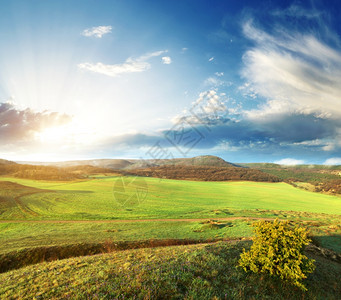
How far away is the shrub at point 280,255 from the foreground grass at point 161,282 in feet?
1.62

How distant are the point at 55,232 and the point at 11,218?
1498 centimetres

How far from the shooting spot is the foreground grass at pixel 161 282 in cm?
715

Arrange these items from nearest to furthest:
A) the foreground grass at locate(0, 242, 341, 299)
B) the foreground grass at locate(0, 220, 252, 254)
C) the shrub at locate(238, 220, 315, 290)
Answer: the foreground grass at locate(0, 242, 341, 299)
the shrub at locate(238, 220, 315, 290)
the foreground grass at locate(0, 220, 252, 254)

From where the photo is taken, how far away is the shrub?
841 cm

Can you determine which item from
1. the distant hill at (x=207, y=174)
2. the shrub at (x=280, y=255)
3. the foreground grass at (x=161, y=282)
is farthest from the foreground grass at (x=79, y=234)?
the distant hill at (x=207, y=174)

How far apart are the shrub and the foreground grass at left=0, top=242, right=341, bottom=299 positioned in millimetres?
494

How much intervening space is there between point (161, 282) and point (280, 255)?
18.8 feet

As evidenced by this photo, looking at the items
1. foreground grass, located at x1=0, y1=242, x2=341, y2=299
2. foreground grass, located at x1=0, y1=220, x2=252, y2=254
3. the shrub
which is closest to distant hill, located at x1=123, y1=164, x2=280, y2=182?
foreground grass, located at x1=0, y1=220, x2=252, y2=254

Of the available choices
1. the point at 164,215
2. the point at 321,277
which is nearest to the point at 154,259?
the point at 321,277

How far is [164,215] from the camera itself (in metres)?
39.7

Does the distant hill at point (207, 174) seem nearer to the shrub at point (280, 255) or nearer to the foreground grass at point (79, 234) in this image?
the foreground grass at point (79, 234)

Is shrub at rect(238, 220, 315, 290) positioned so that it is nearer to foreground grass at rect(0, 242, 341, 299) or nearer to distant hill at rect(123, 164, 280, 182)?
foreground grass at rect(0, 242, 341, 299)

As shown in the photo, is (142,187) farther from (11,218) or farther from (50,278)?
(50,278)

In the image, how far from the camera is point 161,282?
775cm
